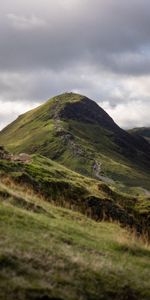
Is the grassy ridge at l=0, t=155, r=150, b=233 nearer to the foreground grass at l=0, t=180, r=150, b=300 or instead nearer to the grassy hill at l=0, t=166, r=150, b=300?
the grassy hill at l=0, t=166, r=150, b=300

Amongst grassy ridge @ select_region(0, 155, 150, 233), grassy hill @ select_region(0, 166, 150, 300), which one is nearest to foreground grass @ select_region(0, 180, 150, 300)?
grassy hill @ select_region(0, 166, 150, 300)

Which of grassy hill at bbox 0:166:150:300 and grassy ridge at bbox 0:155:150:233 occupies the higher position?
grassy ridge at bbox 0:155:150:233

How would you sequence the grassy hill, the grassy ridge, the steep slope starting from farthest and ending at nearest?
the grassy ridge, the steep slope, the grassy hill

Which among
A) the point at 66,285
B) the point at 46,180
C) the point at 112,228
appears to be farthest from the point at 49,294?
the point at 46,180

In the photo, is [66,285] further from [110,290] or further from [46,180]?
[46,180]

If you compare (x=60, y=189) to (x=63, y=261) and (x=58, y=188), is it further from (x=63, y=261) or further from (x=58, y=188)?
(x=63, y=261)

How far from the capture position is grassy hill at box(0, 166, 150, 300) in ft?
43.1

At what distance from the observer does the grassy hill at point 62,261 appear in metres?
13.1

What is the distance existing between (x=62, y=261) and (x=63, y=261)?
0.21 ft

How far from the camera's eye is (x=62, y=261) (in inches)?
596

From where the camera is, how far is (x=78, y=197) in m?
40.2

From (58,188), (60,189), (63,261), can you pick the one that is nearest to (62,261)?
(63,261)

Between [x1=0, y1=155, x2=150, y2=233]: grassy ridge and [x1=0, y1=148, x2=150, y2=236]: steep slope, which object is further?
[x1=0, y1=155, x2=150, y2=233]: grassy ridge

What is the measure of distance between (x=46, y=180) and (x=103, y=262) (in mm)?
22300
